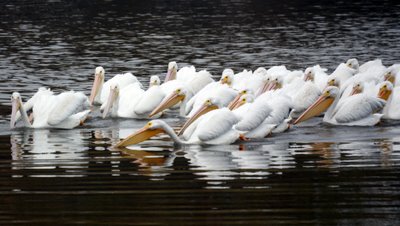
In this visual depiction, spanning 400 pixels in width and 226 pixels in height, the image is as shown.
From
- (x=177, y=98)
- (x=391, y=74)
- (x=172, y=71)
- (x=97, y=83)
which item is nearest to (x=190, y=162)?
(x=177, y=98)

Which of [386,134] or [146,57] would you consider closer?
[386,134]

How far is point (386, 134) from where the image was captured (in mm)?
11367

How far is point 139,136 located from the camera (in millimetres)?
10672

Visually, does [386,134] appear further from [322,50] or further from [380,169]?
[322,50]

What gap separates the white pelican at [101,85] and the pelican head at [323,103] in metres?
2.94

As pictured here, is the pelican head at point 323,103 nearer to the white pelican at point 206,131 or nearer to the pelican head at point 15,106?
the white pelican at point 206,131

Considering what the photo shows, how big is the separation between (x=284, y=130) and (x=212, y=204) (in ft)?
13.2

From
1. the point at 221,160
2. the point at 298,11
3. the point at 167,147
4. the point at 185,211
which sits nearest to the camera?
the point at 185,211

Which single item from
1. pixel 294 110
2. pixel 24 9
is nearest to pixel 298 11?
pixel 24 9

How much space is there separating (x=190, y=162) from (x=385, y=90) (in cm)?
350

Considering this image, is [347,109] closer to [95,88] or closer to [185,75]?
[185,75]

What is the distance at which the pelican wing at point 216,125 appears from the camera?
10.7 m

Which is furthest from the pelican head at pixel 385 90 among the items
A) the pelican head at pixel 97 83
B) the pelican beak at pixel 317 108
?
the pelican head at pixel 97 83

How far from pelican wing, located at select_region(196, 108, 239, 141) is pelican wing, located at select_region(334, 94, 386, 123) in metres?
1.63
